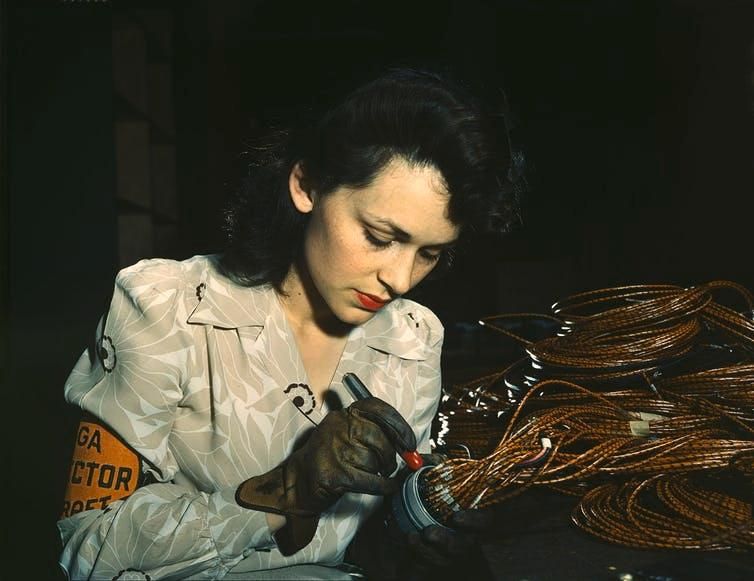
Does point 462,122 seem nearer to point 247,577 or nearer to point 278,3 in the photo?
point 278,3

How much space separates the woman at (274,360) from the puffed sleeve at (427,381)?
0.24 m

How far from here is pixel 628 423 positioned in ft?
5.30

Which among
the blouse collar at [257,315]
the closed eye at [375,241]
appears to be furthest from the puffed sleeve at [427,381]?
the closed eye at [375,241]

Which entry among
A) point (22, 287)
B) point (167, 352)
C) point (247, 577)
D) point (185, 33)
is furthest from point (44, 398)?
point (185, 33)

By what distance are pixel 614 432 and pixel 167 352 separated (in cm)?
106

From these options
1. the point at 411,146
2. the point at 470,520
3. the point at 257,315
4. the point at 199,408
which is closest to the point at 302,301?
the point at 257,315

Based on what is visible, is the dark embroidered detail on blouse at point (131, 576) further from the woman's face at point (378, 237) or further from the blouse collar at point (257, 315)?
the woman's face at point (378, 237)

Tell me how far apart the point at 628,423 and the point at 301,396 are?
817 millimetres

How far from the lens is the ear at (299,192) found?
4.54 ft

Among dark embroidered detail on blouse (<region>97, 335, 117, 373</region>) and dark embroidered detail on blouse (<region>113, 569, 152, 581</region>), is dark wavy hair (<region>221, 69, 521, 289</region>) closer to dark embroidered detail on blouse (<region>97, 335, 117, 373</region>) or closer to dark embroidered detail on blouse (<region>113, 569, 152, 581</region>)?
dark embroidered detail on blouse (<region>97, 335, 117, 373</region>)

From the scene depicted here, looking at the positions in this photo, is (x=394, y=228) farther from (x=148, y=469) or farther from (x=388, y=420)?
(x=148, y=469)

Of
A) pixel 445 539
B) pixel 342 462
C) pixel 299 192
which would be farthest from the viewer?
pixel 299 192

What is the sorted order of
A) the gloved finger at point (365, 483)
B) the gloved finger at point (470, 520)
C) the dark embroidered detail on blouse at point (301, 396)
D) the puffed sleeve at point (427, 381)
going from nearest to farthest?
the gloved finger at point (365, 483), the gloved finger at point (470, 520), the dark embroidered detail on blouse at point (301, 396), the puffed sleeve at point (427, 381)

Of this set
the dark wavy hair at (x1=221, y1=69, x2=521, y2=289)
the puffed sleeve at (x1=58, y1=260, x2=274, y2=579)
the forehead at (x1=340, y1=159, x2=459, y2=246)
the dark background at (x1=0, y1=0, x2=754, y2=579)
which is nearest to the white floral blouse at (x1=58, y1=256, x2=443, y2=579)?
the puffed sleeve at (x1=58, y1=260, x2=274, y2=579)
